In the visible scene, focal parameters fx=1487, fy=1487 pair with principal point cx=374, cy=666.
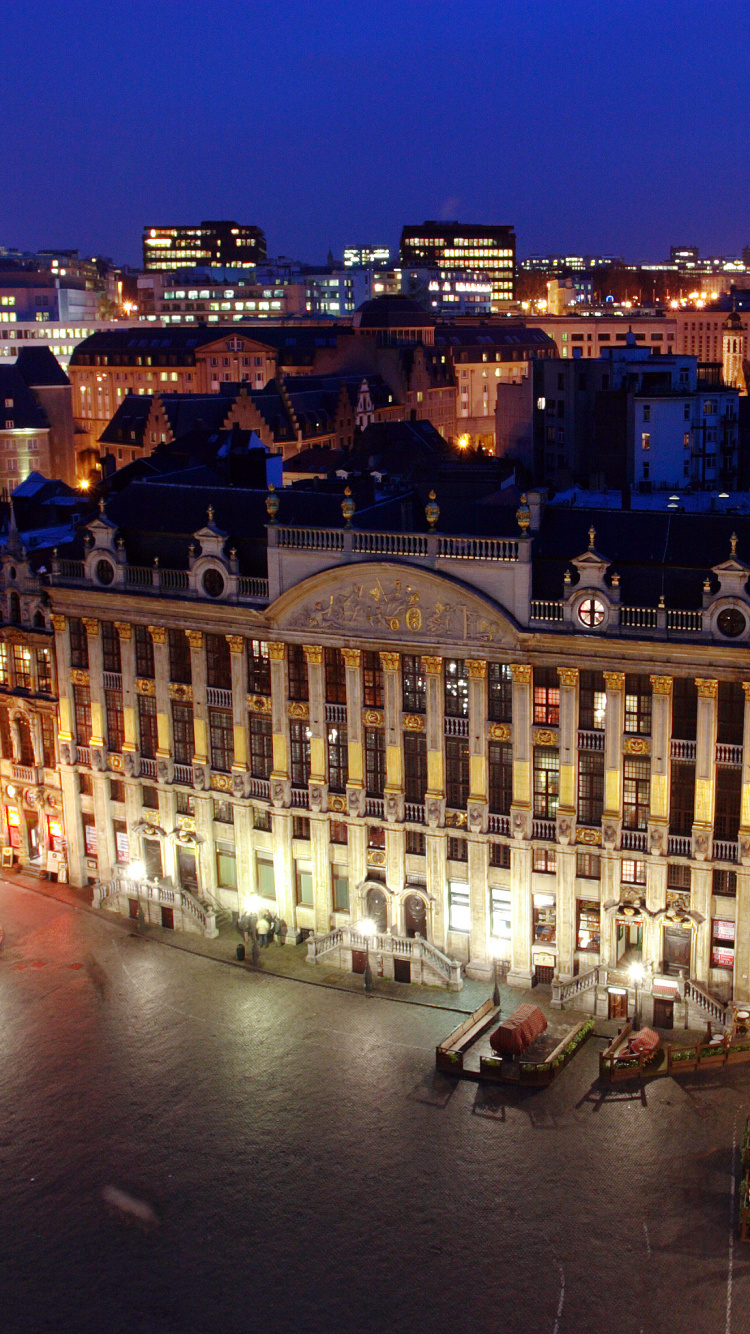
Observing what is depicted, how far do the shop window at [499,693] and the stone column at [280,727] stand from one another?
1115 centimetres

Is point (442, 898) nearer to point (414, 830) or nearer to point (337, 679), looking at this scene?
point (414, 830)

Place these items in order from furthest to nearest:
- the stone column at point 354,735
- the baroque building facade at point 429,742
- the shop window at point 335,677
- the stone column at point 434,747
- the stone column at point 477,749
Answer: the shop window at point 335,677 < the stone column at point 354,735 < the stone column at point 434,747 < the stone column at point 477,749 < the baroque building facade at point 429,742

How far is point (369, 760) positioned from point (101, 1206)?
2600 cm

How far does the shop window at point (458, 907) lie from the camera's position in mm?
72812

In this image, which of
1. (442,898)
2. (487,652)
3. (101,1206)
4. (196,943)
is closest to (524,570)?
(487,652)

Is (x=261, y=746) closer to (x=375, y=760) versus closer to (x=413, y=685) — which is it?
(x=375, y=760)

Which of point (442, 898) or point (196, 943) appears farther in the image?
point (196, 943)

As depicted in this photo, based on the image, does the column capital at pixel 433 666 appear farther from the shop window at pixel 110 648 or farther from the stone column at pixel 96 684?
the stone column at pixel 96 684

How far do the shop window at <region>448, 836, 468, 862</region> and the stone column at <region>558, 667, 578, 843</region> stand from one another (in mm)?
5425

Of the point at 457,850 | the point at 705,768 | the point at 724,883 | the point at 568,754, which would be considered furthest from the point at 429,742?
the point at 724,883

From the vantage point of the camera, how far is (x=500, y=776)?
70.9 metres

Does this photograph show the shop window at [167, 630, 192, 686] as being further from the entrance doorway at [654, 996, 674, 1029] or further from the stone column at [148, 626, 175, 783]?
the entrance doorway at [654, 996, 674, 1029]

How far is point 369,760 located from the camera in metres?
74.2

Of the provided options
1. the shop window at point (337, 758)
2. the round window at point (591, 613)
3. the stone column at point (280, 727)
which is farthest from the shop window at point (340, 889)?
the round window at point (591, 613)
